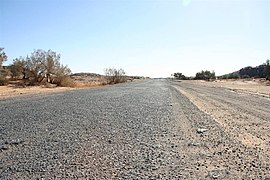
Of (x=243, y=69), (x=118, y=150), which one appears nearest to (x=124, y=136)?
(x=118, y=150)

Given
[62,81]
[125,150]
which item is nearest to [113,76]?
[62,81]

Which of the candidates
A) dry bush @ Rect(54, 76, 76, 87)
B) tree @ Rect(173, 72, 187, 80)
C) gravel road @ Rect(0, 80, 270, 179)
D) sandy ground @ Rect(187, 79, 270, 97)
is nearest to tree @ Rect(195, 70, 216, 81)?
tree @ Rect(173, 72, 187, 80)

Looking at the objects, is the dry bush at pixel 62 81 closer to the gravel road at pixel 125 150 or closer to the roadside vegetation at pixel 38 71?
the roadside vegetation at pixel 38 71

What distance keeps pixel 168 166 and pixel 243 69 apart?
15176 centimetres

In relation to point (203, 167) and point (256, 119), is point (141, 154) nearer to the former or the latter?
point (203, 167)

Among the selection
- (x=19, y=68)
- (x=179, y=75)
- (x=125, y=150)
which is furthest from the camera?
(x=179, y=75)

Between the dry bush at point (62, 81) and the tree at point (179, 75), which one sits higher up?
the dry bush at point (62, 81)

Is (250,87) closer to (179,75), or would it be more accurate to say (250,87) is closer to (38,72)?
(38,72)

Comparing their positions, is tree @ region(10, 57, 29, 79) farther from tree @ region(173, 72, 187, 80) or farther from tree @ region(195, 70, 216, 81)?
tree @ region(173, 72, 187, 80)

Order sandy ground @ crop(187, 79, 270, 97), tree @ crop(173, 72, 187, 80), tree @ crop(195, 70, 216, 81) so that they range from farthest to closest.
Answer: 1. tree @ crop(173, 72, 187, 80)
2. tree @ crop(195, 70, 216, 81)
3. sandy ground @ crop(187, 79, 270, 97)

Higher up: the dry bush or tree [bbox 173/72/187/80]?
the dry bush

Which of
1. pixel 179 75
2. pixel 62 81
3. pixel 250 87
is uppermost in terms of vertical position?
pixel 62 81

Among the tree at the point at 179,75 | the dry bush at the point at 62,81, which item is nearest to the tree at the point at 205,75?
the tree at the point at 179,75

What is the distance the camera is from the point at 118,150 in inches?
268
